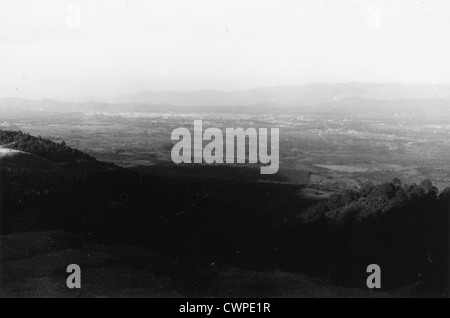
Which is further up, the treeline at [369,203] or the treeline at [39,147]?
the treeline at [39,147]

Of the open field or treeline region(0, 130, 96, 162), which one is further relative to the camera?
the open field

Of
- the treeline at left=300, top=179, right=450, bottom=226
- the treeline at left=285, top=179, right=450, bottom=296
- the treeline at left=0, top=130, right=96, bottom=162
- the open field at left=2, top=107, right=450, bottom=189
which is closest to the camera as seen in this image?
the treeline at left=285, top=179, right=450, bottom=296

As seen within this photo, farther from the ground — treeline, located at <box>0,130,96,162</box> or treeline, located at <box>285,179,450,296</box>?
treeline, located at <box>0,130,96,162</box>

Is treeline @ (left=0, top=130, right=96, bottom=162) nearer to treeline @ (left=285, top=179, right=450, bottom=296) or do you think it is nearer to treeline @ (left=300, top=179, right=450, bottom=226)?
treeline @ (left=285, top=179, right=450, bottom=296)

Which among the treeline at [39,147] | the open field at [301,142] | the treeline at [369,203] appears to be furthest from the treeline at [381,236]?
the treeline at [39,147]

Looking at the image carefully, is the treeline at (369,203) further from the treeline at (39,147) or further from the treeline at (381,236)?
the treeline at (39,147)

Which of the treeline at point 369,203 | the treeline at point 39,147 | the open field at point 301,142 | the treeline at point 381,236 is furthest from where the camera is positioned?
the open field at point 301,142

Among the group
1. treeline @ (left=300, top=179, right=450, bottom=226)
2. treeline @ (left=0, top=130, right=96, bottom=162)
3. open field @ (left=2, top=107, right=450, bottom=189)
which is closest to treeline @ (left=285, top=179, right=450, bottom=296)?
treeline @ (left=300, top=179, right=450, bottom=226)

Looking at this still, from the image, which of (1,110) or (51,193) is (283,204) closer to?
(51,193)

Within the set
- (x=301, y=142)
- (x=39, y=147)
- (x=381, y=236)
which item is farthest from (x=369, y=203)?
(x=39, y=147)
